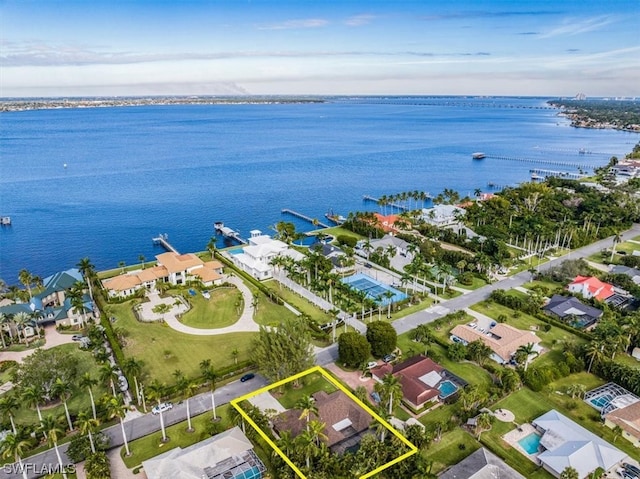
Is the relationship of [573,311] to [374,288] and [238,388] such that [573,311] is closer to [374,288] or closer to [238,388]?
[374,288]

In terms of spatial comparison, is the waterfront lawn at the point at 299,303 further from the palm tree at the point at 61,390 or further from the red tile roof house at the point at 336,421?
the palm tree at the point at 61,390

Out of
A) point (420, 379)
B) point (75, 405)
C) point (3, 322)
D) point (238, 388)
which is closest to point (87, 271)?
point (3, 322)

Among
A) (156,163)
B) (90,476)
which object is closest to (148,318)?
(90,476)

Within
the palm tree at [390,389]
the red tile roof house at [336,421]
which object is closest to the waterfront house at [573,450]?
the palm tree at [390,389]

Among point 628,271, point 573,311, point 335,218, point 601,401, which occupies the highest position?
point 628,271

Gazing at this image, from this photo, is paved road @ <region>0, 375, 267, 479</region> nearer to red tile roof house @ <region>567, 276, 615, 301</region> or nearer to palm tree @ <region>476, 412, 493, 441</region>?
palm tree @ <region>476, 412, 493, 441</region>

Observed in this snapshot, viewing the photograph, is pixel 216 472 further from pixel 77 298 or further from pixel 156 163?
pixel 156 163
